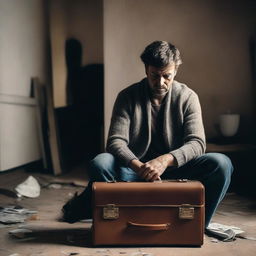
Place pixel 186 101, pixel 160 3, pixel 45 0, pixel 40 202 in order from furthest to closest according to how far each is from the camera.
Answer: pixel 45 0 → pixel 160 3 → pixel 40 202 → pixel 186 101

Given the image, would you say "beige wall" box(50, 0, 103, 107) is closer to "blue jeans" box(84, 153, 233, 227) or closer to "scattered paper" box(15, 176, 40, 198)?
"scattered paper" box(15, 176, 40, 198)

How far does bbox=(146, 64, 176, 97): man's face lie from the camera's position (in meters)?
2.65

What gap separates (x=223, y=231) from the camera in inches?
108

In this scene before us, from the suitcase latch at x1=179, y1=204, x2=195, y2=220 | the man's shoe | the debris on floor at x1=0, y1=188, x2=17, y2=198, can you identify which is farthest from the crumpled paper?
the debris on floor at x1=0, y1=188, x2=17, y2=198

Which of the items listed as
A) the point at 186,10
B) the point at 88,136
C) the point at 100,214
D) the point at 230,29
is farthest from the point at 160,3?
the point at 100,214

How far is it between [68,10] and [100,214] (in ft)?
15.1

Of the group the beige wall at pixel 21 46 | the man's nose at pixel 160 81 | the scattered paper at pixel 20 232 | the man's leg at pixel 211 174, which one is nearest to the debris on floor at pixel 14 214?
the scattered paper at pixel 20 232

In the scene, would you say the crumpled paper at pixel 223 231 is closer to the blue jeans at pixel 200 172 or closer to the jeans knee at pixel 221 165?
the blue jeans at pixel 200 172

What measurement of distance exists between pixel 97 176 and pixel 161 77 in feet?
2.27

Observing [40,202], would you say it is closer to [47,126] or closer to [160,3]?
[47,126]

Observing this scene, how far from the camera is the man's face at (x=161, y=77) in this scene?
2.65 m

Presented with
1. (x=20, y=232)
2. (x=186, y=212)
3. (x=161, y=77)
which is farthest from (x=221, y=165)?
(x=20, y=232)

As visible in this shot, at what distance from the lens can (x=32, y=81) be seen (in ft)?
17.9

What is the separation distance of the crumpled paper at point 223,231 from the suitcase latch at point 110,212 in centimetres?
67
